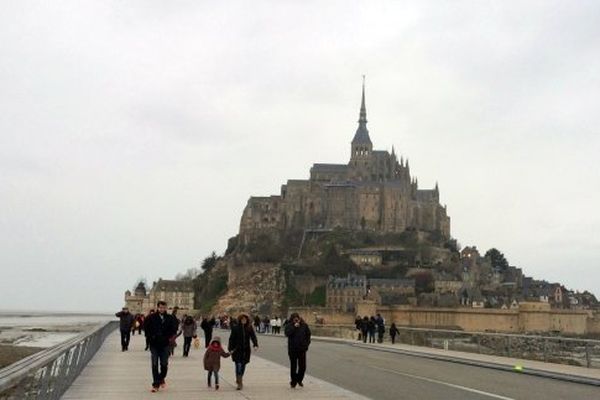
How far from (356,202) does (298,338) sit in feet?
367

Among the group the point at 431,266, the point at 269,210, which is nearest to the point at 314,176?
the point at 269,210

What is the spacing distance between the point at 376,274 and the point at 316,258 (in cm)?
1044

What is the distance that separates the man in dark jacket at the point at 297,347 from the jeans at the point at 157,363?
2.10 metres

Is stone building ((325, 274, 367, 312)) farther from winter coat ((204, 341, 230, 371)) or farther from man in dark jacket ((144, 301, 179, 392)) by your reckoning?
man in dark jacket ((144, 301, 179, 392))

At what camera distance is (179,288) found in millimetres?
125125

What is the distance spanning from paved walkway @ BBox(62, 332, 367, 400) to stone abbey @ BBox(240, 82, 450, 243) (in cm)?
10614

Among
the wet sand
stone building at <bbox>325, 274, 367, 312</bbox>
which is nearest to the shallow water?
the wet sand

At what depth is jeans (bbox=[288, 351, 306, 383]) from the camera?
1302 cm

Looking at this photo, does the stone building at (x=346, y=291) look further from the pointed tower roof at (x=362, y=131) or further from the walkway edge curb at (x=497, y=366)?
the walkway edge curb at (x=497, y=366)

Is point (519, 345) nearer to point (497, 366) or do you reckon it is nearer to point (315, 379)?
point (497, 366)

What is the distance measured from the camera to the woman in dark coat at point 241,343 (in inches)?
514

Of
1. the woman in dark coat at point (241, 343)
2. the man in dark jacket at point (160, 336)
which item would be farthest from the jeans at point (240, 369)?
the man in dark jacket at point (160, 336)

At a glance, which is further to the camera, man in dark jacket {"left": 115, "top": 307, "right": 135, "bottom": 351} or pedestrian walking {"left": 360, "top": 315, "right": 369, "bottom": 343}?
pedestrian walking {"left": 360, "top": 315, "right": 369, "bottom": 343}

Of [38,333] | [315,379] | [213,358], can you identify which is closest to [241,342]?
[213,358]
